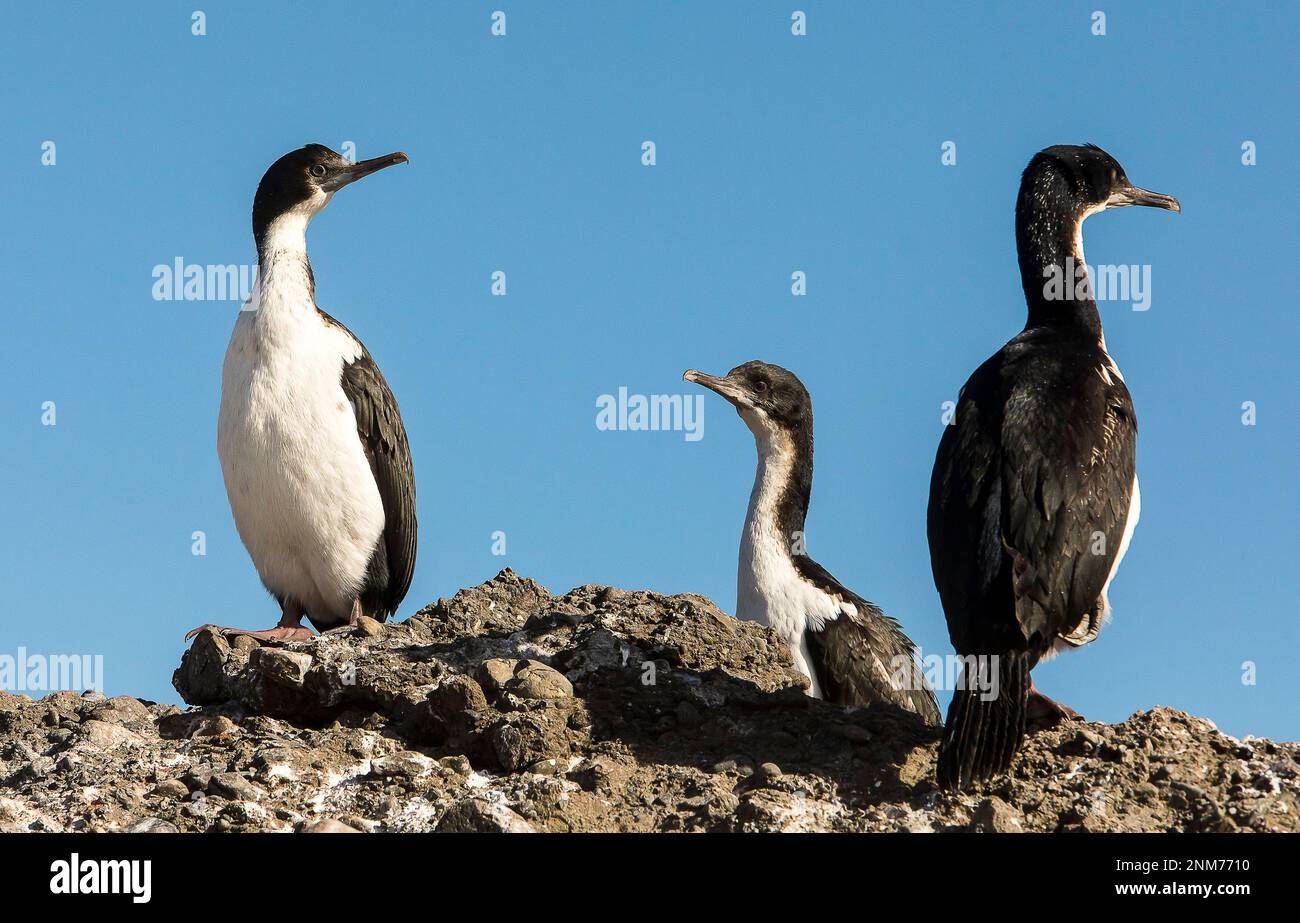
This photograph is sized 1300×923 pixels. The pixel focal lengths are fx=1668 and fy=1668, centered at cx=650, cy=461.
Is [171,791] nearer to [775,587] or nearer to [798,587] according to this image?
[775,587]

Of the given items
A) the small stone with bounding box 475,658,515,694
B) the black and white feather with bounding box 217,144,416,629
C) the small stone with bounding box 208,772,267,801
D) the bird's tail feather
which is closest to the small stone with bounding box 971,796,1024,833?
the bird's tail feather

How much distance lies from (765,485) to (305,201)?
13.2ft

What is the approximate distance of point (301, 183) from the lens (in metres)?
12.3

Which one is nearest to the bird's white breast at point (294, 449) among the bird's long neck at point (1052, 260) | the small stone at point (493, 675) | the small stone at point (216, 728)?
the small stone at point (216, 728)

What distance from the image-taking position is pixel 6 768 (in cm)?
877

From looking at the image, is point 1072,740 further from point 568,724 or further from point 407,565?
point 407,565

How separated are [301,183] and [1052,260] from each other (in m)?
5.57

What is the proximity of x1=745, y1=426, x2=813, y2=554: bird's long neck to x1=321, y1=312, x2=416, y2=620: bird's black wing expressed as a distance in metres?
2.46

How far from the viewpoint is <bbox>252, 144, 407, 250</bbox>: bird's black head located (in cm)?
1218

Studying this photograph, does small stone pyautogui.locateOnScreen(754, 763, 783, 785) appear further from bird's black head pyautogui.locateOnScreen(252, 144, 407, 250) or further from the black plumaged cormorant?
bird's black head pyautogui.locateOnScreen(252, 144, 407, 250)

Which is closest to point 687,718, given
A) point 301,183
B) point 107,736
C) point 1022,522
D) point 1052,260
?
point 1022,522

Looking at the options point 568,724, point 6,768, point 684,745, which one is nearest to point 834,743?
point 684,745

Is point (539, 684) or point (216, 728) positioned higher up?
point (539, 684)
